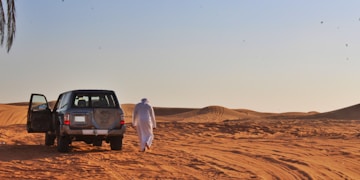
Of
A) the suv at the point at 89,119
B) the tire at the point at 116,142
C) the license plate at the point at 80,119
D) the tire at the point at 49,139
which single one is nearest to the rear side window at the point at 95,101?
the suv at the point at 89,119

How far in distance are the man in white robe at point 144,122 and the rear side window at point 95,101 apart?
0.81m

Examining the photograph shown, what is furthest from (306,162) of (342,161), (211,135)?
(211,135)

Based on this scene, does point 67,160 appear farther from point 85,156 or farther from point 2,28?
point 2,28

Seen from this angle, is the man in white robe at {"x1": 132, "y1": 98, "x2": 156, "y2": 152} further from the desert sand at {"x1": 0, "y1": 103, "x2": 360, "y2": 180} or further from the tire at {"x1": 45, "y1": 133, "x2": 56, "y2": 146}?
the tire at {"x1": 45, "y1": 133, "x2": 56, "y2": 146}

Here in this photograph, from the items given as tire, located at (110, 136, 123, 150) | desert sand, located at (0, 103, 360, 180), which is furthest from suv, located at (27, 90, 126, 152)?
desert sand, located at (0, 103, 360, 180)

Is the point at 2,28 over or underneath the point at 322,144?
over

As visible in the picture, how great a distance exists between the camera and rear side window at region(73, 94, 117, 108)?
16578 mm

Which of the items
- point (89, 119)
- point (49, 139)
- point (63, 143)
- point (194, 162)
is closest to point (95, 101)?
point (89, 119)

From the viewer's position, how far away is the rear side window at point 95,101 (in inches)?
653

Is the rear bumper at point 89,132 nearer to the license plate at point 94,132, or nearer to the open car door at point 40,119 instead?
the license plate at point 94,132

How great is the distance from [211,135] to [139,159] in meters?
11.2

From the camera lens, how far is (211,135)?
2547 cm

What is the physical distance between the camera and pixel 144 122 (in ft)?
55.3

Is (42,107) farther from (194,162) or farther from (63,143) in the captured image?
(194,162)
